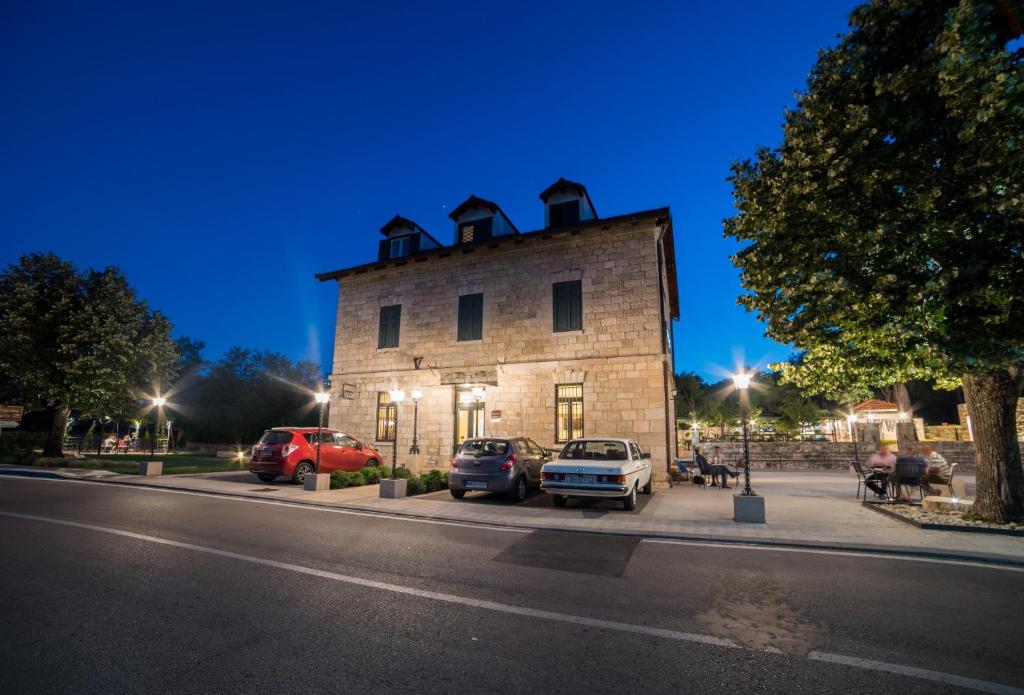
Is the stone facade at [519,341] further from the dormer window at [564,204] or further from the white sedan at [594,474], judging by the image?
the white sedan at [594,474]

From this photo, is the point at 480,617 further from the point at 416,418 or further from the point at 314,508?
the point at 416,418

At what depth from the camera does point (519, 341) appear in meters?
17.2

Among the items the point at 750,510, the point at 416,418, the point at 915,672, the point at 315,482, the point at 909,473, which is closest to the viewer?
the point at 915,672

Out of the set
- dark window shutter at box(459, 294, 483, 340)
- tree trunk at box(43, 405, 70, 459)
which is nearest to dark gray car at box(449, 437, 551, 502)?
dark window shutter at box(459, 294, 483, 340)

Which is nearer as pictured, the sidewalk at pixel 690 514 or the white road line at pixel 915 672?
the white road line at pixel 915 672

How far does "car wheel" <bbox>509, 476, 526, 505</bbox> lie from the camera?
11.1m

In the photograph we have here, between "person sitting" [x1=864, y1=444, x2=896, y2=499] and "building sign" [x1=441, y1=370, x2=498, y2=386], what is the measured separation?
37.0 feet

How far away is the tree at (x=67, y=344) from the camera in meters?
19.0

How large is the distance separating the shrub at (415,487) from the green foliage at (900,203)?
9452 mm

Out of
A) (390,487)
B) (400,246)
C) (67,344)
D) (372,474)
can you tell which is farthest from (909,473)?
(67,344)

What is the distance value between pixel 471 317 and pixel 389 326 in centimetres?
408

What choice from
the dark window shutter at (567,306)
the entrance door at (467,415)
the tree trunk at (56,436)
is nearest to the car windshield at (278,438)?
the entrance door at (467,415)

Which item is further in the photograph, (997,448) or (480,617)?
(997,448)

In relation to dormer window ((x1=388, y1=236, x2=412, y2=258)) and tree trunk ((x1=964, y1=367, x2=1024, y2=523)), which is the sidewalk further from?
dormer window ((x1=388, y1=236, x2=412, y2=258))
